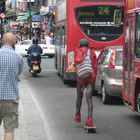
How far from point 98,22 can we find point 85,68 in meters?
9.37

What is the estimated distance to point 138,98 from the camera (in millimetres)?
11375

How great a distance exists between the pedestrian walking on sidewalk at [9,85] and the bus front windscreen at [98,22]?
1221 centimetres

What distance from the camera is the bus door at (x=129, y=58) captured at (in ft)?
39.3

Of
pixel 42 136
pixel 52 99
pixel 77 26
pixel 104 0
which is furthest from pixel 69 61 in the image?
pixel 42 136

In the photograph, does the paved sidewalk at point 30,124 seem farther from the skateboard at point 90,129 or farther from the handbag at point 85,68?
the handbag at point 85,68

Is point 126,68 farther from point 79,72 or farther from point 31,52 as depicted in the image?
point 31,52

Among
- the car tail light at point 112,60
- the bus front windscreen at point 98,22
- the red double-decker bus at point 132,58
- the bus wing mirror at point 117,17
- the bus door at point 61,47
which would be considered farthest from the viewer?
the bus door at point 61,47

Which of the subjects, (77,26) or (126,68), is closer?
(126,68)

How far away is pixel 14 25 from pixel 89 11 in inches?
2769

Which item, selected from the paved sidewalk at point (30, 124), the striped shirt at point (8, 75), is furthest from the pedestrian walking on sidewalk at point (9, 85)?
the paved sidewalk at point (30, 124)

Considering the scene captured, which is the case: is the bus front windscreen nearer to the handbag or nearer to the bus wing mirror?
the bus wing mirror

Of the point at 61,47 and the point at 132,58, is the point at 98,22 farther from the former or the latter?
the point at 132,58

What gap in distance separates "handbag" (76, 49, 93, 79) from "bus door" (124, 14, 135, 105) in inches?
51.7

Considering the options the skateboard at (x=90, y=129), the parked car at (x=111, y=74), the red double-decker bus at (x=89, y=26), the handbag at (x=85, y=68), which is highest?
the red double-decker bus at (x=89, y=26)
